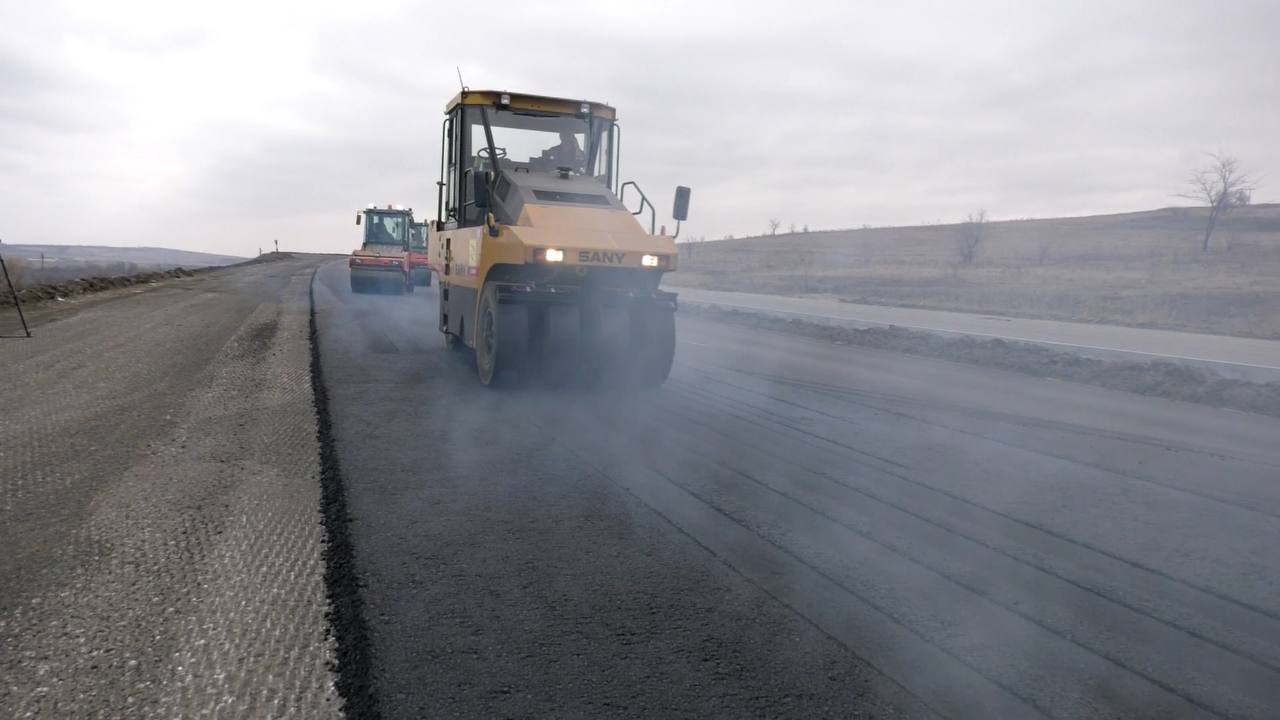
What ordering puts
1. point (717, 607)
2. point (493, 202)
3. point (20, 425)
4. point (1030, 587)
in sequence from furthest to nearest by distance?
point (493, 202) → point (20, 425) → point (1030, 587) → point (717, 607)

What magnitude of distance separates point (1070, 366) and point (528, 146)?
8.03 meters

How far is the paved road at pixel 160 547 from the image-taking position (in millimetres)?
2721

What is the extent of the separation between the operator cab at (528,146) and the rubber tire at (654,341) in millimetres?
1348

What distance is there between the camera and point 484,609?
3373mm

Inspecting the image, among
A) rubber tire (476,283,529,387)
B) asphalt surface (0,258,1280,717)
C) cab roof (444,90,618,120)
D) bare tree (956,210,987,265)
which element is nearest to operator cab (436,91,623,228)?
cab roof (444,90,618,120)

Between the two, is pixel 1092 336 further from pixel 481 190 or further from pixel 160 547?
pixel 160 547

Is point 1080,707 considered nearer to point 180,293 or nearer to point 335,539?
point 335,539

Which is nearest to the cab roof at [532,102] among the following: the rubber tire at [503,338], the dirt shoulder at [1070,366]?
the rubber tire at [503,338]

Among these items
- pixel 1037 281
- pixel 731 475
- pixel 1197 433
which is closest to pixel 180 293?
pixel 731 475

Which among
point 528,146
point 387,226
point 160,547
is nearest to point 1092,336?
point 528,146

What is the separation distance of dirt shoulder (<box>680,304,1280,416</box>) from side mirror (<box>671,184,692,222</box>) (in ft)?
18.6

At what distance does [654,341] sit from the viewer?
28.5ft

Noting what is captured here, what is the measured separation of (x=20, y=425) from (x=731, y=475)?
529 centimetres

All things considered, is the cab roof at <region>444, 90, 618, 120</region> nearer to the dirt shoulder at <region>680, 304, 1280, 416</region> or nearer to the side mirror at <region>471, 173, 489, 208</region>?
the side mirror at <region>471, 173, 489, 208</region>
